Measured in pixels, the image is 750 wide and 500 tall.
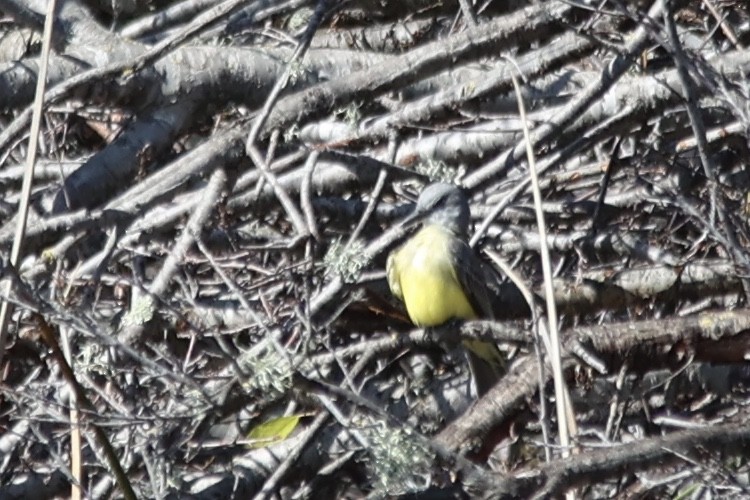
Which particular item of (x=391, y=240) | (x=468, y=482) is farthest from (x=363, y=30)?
(x=468, y=482)

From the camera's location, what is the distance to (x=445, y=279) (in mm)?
5059

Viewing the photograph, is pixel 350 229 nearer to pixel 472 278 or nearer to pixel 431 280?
pixel 431 280

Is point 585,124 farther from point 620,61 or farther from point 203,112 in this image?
point 203,112

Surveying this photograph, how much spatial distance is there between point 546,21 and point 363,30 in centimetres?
201

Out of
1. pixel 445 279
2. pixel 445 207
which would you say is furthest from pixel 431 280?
pixel 445 207

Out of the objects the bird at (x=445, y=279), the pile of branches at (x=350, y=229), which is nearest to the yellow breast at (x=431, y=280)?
the bird at (x=445, y=279)

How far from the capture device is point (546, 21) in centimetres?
460

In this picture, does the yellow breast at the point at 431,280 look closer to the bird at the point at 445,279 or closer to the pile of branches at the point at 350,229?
the bird at the point at 445,279

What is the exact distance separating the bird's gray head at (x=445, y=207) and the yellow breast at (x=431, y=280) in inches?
2.4

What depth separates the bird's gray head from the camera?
15.6 ft

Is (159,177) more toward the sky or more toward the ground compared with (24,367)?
more toward the sky

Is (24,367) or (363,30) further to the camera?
(363,30)

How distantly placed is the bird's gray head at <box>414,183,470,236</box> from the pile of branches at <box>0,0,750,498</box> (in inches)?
4.2

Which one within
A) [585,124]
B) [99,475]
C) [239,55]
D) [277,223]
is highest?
[239,55]
